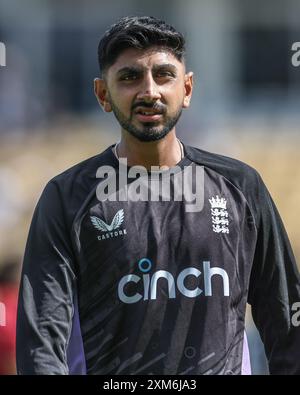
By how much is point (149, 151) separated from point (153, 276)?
0.42 m

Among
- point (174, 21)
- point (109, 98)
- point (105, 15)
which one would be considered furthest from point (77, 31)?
point (109, 98)

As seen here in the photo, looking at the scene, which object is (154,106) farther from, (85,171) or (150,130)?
(85,171)

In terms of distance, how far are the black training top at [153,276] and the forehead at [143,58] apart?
0.32 metres

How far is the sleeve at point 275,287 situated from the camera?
3.58m

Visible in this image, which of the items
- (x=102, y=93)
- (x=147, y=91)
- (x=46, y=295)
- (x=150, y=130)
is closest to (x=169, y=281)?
(x=46, y=295)

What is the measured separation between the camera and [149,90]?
11.4ft

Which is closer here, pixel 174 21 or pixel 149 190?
pixel 149 190

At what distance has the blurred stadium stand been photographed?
900 cm

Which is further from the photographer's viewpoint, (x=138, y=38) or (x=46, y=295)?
(x=138, y=38)

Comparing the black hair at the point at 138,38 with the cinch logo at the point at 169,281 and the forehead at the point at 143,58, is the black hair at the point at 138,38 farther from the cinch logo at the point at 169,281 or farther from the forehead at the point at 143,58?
the cinch logo at the point at 169,281

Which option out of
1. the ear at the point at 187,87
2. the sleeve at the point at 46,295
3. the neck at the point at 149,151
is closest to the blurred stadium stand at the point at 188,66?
the ear at the point at 187,87
